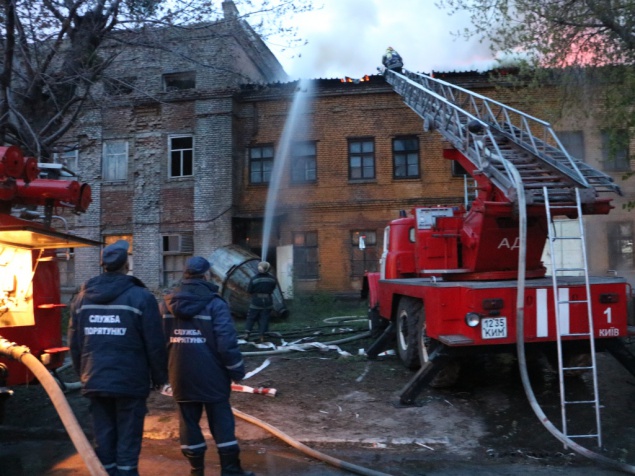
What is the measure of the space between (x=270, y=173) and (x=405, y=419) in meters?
14.7

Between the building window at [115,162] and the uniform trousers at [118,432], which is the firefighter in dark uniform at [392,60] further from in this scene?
the uniform trousers at [118,432]

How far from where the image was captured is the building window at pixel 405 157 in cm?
1934

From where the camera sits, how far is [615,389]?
6902mm

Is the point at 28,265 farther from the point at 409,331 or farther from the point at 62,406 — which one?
the point at 409,331

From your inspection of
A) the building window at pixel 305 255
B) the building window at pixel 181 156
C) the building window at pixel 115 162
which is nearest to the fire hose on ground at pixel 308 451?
the building window at pixel 305 255

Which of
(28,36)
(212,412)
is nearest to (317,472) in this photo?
(212,412)

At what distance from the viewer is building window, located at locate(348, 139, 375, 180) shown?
19.5m

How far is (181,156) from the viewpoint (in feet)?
65.9

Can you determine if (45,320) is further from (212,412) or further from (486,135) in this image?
(486,135)

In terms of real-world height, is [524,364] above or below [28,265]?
below

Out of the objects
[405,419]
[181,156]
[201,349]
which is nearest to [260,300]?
[405,419]

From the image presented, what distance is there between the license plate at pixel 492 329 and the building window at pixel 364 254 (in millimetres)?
13086

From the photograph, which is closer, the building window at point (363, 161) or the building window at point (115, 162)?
the building window at point (363, 161)

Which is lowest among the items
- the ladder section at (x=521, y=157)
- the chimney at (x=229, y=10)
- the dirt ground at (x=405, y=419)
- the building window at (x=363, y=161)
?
the dirt ground at (x=405, y=419)
